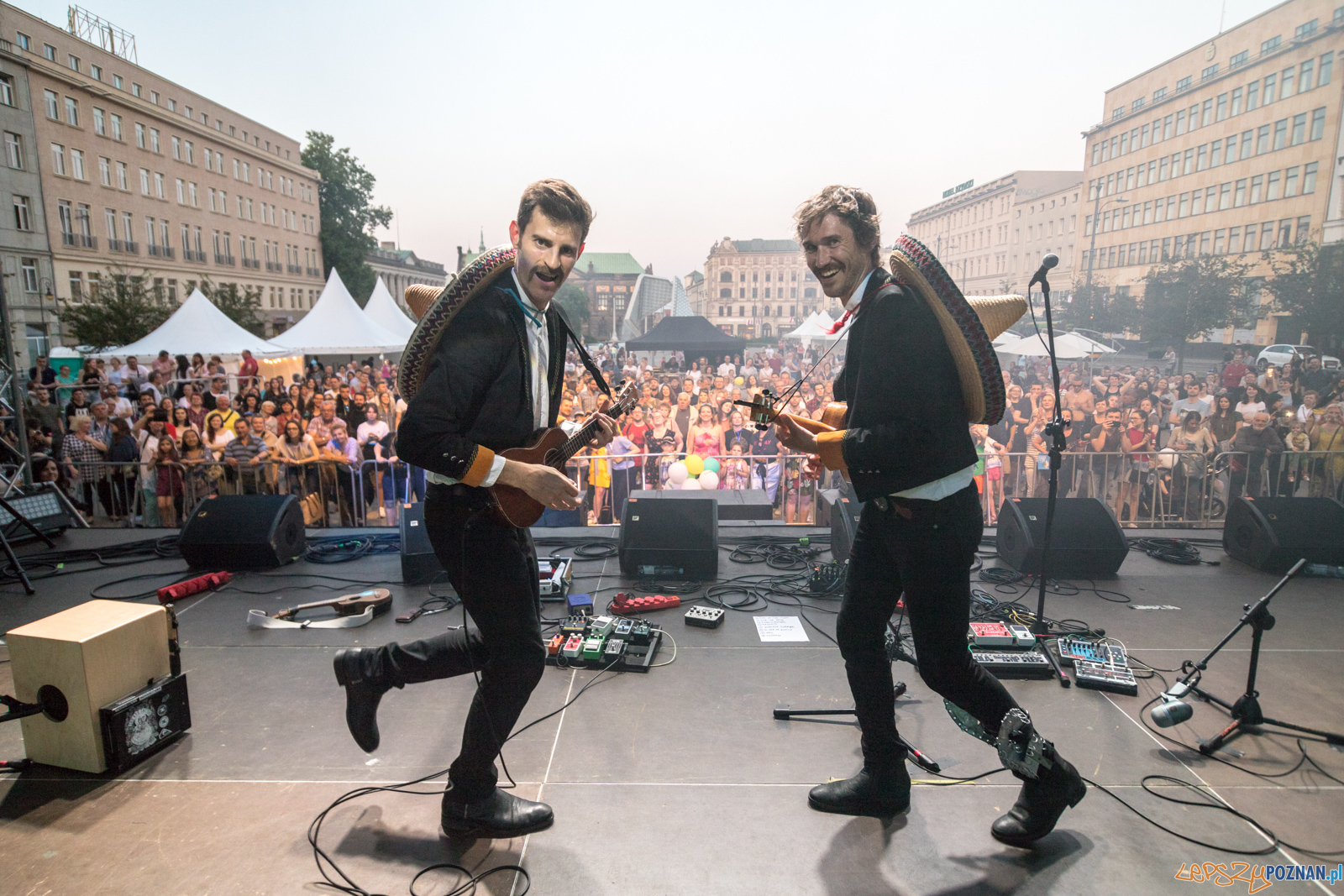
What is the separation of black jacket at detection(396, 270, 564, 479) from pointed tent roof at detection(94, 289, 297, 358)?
13.4m

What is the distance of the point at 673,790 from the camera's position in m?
2.46

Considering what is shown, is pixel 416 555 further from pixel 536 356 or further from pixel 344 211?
pixel 344 211

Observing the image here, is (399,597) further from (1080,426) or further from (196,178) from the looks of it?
(196,178)

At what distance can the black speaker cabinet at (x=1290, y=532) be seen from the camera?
488 centimetres

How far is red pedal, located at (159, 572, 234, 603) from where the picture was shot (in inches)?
175

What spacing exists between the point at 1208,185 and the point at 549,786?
14.9 meters

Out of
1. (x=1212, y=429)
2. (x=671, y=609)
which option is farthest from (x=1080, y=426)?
(x=671, y=609)

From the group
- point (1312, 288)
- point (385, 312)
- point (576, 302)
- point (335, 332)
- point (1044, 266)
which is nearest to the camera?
point (1044, 266)

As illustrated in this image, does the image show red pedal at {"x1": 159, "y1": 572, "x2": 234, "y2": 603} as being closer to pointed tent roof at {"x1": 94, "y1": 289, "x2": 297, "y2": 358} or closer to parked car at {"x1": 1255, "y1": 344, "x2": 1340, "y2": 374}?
pointed tent roof at {"x1": 94, "y1": 289, "x2": 297, "y2": 358}

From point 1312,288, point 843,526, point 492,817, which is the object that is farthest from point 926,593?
point 1312,288

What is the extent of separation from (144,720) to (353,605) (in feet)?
5.24

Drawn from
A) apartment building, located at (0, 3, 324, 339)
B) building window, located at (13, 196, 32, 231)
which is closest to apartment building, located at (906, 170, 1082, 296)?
apartment building, located at (0, 3, 324, 339)

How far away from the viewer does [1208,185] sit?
12.0 metres

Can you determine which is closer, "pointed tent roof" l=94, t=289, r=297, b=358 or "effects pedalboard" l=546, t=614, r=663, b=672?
"effects pedalboard" l=546, t=614, r=663, b=672
